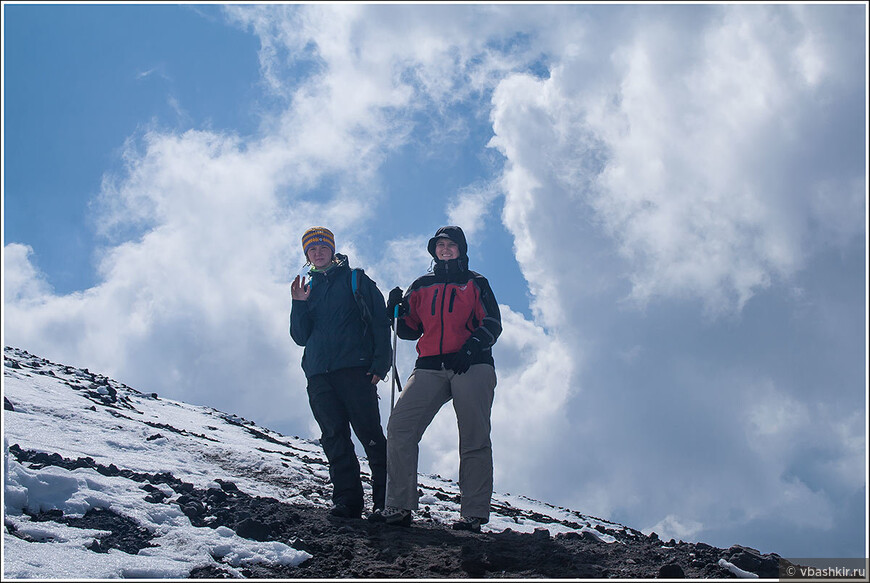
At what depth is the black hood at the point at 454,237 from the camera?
689 cm

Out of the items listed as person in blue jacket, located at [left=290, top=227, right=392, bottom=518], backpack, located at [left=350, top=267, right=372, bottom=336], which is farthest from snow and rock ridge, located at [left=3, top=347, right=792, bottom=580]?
backpack, located at [left=350, top=267, right=372, bottom=336]

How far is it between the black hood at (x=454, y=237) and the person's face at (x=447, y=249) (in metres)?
0.04

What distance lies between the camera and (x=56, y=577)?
3.97 meters

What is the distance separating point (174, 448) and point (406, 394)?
164 inches

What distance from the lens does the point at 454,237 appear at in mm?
6895

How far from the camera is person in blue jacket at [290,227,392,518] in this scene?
6.44 metres

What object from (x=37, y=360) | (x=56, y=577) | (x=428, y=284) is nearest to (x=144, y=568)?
(x=56, y=577)

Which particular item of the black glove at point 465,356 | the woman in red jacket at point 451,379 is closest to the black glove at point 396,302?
the woman in red jacket at point 451,379

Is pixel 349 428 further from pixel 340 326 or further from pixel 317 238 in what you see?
pixel 317 238

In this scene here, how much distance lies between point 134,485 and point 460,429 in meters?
3.13

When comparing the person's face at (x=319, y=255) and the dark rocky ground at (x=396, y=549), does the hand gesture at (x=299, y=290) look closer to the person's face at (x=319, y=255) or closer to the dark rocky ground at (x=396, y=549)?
the person's face at (x=319, y=255)

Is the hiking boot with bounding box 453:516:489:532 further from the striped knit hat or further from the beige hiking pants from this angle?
the striped knit hat

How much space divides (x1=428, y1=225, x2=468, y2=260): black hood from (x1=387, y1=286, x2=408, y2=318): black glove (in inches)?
21.4

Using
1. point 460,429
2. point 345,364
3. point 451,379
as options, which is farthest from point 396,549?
point 345,364
